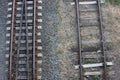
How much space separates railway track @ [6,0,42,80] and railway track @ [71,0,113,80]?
4.76 feet

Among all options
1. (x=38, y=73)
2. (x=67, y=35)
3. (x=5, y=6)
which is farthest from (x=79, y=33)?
(x=5, y=6)

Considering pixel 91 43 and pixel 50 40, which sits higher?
pixel 50 40

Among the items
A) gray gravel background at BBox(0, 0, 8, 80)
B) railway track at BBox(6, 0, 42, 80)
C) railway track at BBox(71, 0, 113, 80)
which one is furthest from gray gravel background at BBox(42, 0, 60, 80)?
gray gravel background at BBox(0, 0, 8, 80)

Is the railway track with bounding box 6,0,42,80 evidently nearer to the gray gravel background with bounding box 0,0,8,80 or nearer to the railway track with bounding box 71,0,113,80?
the gray gravel background with bounding box 0,0,8,80

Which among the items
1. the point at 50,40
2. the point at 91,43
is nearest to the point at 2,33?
the point at 50,40

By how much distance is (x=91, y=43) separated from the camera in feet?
38.6

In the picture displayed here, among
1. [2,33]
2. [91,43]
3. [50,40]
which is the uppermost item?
[2,33]

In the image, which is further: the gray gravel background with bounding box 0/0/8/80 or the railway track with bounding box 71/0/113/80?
the gray gravel background with bounding box 0/0/8/80

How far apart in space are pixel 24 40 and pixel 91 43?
2.41 meters

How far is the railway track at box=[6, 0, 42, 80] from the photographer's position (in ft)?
36.5

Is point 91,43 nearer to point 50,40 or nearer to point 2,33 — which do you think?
point 50,40

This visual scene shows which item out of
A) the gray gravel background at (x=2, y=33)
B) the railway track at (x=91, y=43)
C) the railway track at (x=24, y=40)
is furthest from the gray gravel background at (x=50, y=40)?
the gray gravel background at (x=2, y=33)

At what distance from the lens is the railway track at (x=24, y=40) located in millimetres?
11125

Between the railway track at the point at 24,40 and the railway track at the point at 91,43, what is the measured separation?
1449 millimetres
